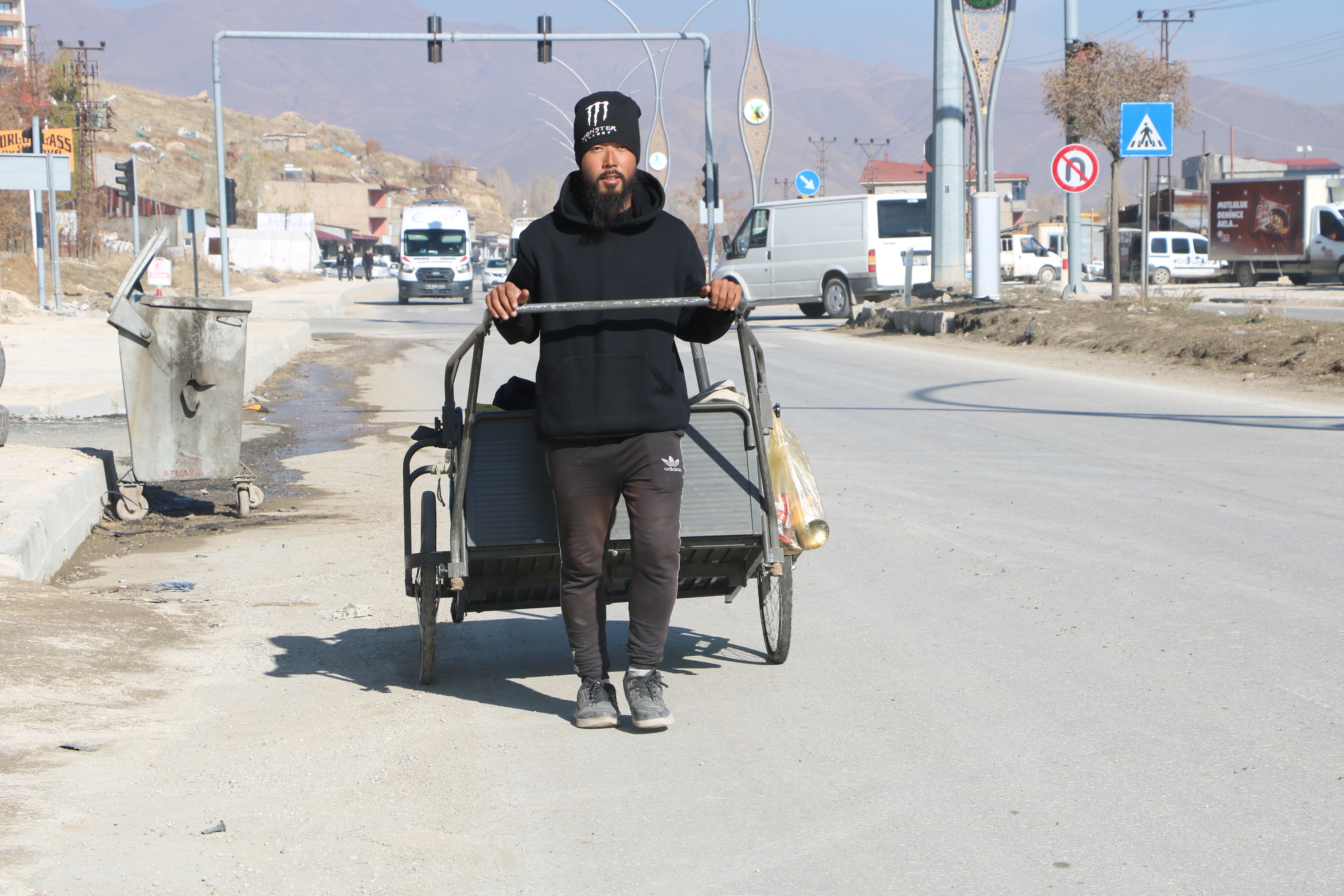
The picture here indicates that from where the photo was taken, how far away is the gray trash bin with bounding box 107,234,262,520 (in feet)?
27.3

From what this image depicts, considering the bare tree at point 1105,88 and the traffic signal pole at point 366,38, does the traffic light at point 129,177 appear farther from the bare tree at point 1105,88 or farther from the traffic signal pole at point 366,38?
the bare tree at point 1105,88

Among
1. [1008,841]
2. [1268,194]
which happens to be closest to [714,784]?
[1008,841]

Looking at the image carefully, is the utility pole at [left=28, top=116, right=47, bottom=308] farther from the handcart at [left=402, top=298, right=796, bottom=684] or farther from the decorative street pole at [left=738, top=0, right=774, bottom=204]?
the handcart at [left=402, top=298, right=796, bottom=684]

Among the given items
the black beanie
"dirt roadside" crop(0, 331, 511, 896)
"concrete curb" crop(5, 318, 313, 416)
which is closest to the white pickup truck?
"concrete curb" crop(5, 318, 313, 416)

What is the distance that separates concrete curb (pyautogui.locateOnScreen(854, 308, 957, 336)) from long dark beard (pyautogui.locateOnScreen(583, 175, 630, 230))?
19751 mm

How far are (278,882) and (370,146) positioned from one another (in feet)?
646

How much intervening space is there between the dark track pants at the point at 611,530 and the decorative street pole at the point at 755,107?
3183 centimetres

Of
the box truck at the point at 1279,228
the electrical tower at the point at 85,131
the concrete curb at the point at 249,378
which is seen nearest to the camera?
the concrete curb at the point at 249,378

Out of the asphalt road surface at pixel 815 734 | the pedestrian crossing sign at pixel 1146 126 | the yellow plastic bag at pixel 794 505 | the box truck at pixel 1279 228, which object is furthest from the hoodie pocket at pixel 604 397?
the box truck at pixel 1279 228

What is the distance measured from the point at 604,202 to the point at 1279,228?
40.8 metres

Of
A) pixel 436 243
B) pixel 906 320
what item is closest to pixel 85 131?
pixel 436 243

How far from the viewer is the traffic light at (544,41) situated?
30.8 m

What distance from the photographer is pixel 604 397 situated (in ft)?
13.5

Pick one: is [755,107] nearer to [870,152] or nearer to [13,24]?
[870,152]
